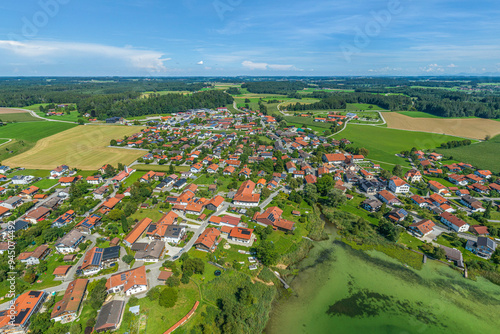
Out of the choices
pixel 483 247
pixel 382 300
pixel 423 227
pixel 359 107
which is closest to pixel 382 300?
pixel 382 300

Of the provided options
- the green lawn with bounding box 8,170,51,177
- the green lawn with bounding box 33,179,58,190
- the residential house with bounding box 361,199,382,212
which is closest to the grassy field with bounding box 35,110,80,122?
the green lawn with bounding box 8,170,51,177

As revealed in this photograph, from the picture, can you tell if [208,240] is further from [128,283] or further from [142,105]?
[142,105]

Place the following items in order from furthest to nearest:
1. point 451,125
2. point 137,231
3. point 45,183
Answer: point 451,125, point 45,183, point 137,231

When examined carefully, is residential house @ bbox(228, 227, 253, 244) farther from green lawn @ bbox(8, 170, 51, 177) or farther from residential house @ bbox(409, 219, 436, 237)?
green lawn @ bbox(8, 170, 51, 177)

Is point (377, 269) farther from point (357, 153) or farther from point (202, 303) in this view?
point (357, 153)

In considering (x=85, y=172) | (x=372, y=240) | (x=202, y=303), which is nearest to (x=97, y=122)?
(x=85, y=172)

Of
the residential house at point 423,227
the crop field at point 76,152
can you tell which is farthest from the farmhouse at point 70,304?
the residential house at point 423,227
